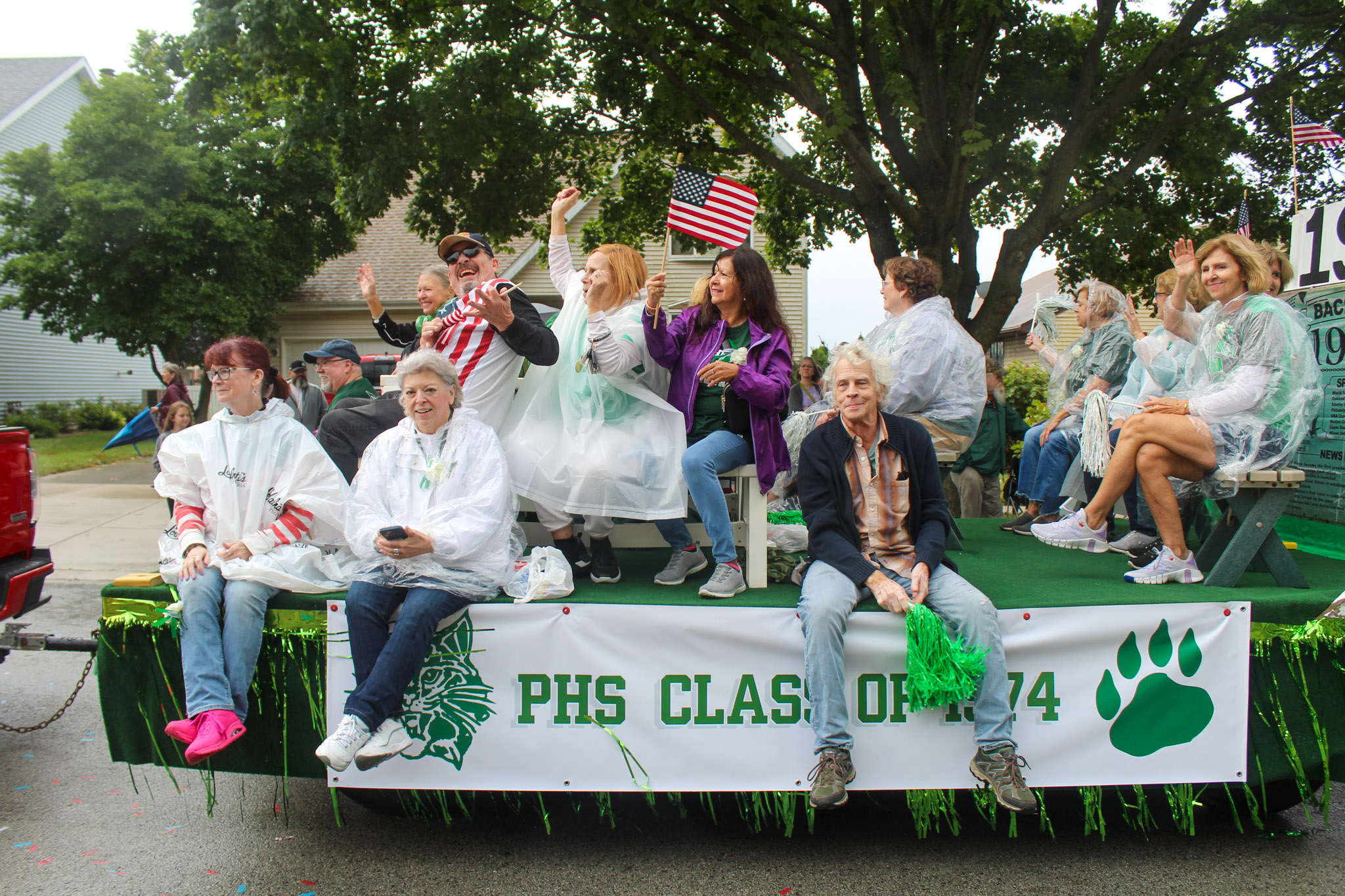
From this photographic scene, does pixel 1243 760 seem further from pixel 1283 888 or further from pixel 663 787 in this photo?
pixel 663 787

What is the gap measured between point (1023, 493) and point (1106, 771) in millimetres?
2651

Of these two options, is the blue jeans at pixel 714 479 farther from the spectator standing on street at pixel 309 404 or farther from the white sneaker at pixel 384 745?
the spectator standing on street at pixel 309 404

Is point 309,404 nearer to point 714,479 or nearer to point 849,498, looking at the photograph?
point 714,479

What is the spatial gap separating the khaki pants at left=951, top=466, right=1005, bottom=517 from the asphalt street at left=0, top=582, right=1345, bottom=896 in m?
3.71

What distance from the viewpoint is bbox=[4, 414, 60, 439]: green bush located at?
20.1 m

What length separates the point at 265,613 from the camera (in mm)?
3059

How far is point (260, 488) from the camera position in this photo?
10.7 feet

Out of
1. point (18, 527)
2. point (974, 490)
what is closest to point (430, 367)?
point (18, 527)

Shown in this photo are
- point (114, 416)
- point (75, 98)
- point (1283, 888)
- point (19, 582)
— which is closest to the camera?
point (1283, 888)

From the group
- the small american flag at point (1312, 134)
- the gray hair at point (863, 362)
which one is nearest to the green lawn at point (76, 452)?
the gray hair at point (863, 362)

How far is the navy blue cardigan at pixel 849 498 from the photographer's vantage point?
3.11 metres

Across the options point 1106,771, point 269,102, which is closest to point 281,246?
point 269,102

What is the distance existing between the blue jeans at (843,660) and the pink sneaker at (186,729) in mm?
1980

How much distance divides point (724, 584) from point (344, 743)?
137 centimetres
